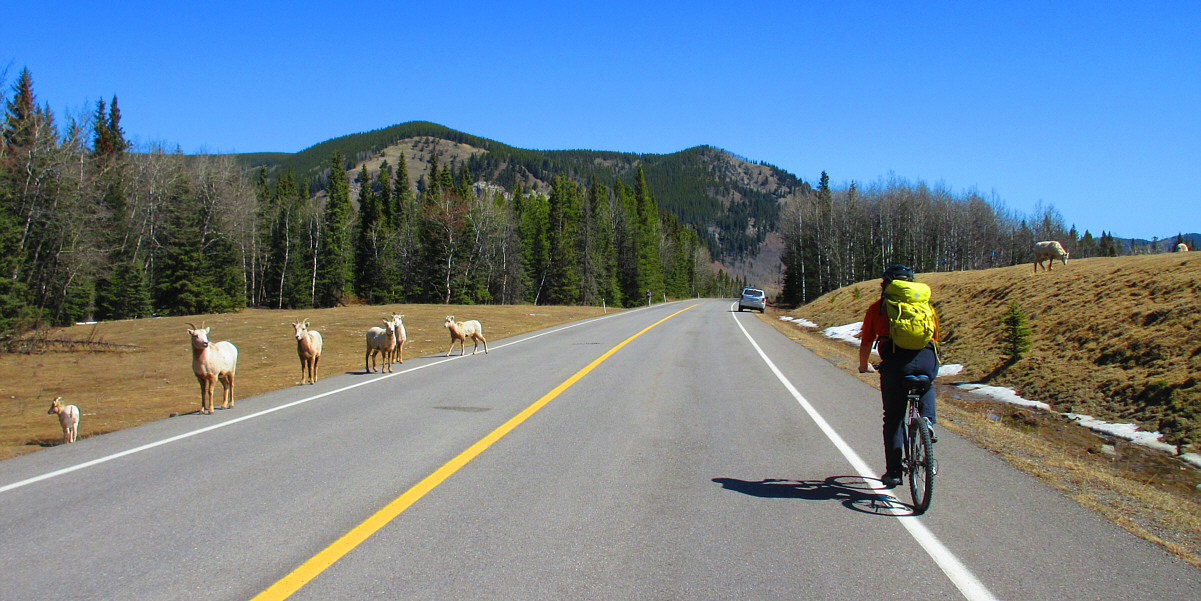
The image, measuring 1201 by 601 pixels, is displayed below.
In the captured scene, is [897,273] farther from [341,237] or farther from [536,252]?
[536,252]

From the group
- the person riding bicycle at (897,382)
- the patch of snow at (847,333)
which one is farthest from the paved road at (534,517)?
the patch of snow at (847,333)

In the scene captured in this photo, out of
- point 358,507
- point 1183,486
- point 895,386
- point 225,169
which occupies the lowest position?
point 1183,486

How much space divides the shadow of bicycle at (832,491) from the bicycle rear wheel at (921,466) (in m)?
0.13

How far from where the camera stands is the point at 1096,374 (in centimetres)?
1218

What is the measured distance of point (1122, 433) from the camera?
974 cm

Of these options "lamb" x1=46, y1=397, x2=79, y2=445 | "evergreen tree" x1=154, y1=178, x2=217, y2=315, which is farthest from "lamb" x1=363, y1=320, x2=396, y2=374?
"evergreen tree" x1=154, y1=178, x2=217, y2=315

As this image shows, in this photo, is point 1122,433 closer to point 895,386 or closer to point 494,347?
point 895,386

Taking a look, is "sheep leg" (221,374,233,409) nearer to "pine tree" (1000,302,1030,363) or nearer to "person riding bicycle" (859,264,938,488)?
"person riding bicycle" (859,264,938,488)

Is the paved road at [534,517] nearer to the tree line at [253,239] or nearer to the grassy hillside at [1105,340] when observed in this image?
the grassy hillside at [1105,340]

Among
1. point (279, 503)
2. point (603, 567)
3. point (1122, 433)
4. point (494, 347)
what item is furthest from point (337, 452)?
point (494, 347)

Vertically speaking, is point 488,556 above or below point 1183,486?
above

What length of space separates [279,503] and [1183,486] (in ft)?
30.3

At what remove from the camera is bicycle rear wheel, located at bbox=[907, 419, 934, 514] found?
504 centimetres

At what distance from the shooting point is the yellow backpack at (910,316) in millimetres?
5355
